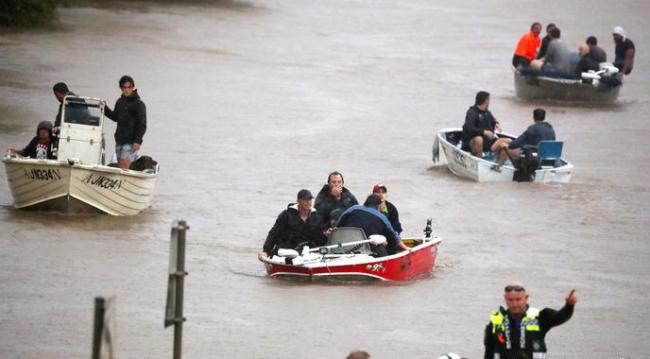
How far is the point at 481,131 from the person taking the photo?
26.4 m

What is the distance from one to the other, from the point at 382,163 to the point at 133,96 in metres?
9.52

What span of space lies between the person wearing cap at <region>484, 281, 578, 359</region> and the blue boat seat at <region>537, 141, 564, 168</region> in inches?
589

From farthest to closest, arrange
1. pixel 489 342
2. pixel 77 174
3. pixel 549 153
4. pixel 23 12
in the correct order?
pixel 23 12 < pixel 549 153 < pixel 77 174 < pixel 489 342

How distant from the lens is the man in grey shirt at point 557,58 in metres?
36.1

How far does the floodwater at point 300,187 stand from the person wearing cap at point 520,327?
4396mm

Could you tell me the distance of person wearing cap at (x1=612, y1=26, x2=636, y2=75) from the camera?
3656 centimetres

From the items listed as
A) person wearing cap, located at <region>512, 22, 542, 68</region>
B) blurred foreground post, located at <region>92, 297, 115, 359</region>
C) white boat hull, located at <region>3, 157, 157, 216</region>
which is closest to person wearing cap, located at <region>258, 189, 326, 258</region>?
white boat hull, located at <region>3, 157, 157, 216</region>

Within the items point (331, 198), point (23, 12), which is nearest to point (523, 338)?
point (331, 198)

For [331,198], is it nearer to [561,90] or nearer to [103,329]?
[103,329]

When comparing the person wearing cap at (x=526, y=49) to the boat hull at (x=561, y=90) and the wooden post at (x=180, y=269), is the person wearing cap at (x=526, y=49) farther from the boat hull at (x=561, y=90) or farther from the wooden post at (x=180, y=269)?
the wooden post at (x=180, y=269)

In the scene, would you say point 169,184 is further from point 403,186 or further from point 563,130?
point 563,130

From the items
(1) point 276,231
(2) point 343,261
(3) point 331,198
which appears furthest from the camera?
(3) point 331,198

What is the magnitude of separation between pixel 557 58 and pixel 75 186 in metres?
18.0

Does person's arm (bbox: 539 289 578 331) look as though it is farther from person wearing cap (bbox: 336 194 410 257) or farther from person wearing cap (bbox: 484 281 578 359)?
person wearing cap (bbox: 336 194 410 257)
